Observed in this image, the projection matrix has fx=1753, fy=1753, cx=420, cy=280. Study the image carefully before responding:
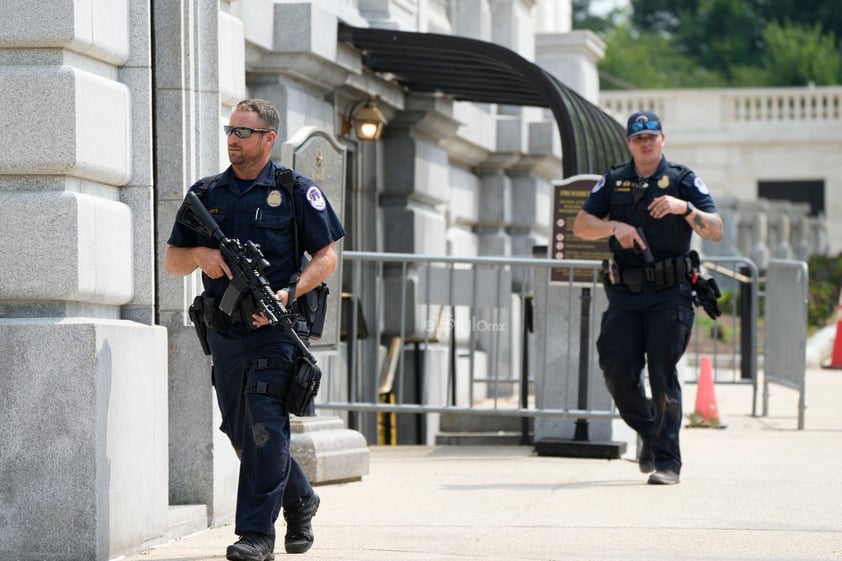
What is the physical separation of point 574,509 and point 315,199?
2.38 meters

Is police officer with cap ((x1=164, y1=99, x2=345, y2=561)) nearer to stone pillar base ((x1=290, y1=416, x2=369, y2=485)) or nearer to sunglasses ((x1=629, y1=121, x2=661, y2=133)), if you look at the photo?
stone pillar base ((x1=290, y1=416, x2=369, y2=485))

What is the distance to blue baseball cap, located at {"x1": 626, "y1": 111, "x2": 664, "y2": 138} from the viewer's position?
9102 millimetres

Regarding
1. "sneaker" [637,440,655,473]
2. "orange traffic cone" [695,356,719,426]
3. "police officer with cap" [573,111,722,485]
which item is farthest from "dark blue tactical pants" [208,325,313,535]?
"orange traffic cone" [695,356,719,426]

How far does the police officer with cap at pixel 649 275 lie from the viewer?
29.8 feet

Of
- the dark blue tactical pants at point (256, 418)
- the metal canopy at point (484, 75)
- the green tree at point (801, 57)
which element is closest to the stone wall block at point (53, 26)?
the dark blue tactical pants at point (256, 418)

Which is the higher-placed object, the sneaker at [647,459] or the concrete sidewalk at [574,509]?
the sneaker at [647,459]

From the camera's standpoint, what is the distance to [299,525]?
686 centimetres

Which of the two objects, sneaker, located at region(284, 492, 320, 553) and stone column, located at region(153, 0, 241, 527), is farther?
stone column, located at region(153, 0, 241, 527)

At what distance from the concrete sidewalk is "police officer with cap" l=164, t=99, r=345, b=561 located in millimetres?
409

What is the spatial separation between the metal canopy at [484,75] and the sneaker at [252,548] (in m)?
6.30

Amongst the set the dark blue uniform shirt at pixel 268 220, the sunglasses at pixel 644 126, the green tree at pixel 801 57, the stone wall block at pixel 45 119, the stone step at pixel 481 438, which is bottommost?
the stone step at pixel 481 438

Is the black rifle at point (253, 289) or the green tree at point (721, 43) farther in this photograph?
the green tree at point (721, 43)

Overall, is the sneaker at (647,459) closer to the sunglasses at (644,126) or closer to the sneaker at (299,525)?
the sunglasses at (644,126)

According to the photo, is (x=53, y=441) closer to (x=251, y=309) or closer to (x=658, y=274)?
(x=251, y=309)
